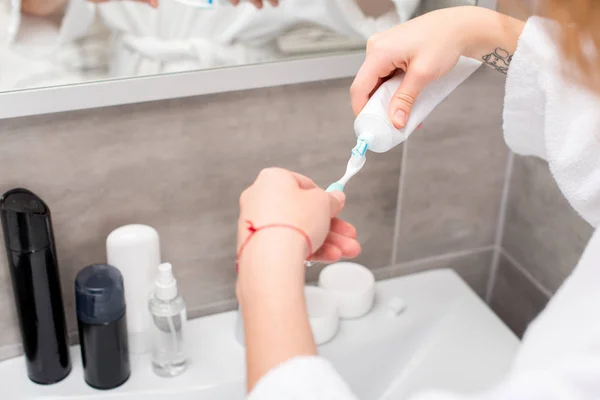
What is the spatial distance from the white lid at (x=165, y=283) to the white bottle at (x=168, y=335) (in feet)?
0.04

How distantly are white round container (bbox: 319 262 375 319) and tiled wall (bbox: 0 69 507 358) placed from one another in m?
0.04

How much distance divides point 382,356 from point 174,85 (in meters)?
0.47

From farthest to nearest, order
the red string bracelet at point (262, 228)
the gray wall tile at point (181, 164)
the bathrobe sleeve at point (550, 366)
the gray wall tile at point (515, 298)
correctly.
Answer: the gray wall tile at point (515, 298), the gray wall tile at point (181, 164), the red string bracelet at point (262, 228), the bathrobe sleeve at point (550, 366)

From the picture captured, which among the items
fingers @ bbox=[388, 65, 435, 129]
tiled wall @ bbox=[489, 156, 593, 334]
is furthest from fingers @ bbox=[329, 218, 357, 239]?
tiled wall @ bbox=[489, 156, 593, 334]

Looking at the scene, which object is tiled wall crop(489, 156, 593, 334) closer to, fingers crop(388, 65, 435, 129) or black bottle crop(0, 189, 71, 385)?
fingers crop(388, 65, 435, 129)

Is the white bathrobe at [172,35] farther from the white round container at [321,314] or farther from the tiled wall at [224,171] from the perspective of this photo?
the white round container at [321,314]

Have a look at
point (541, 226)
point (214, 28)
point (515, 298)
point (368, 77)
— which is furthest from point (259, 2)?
point (515, 298)

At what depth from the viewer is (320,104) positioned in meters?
0.89

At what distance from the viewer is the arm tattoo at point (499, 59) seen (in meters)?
0.73

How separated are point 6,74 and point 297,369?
0.47 meters

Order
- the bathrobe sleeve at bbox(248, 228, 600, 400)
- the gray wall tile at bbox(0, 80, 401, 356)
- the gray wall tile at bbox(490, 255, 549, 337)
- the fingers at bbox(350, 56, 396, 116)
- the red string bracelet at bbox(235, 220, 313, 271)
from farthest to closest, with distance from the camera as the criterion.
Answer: the gray wall tile at bbox(490, 255, 549, 337)
the gray wall tile at bbox(0, 80, 401, 356)
the fingers at bbox(350, 56, 396, 116)
the red string bracelet at bbox(235, 220, 313, 271)
the bathrobe sleeve at bbox(248, 228, 600, 400)

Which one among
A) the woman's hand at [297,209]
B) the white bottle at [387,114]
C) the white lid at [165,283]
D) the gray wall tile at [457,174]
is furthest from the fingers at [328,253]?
the gray wall tile at [457,174]

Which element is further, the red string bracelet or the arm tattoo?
the arm tattoo

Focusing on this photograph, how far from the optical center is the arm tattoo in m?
0.73
